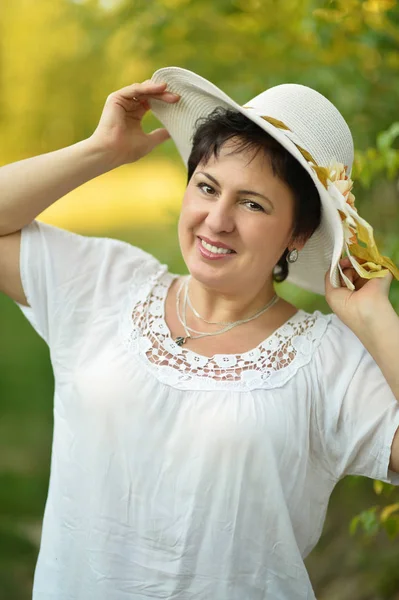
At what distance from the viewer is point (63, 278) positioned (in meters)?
1.68

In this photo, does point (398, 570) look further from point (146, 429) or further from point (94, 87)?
point (94, 87)

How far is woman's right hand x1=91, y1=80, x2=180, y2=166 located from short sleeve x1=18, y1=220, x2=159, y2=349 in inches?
8.7

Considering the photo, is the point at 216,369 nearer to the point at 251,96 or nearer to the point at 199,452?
the point at 199,452

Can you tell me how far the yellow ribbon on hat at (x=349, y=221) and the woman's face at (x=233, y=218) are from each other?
0.08 m

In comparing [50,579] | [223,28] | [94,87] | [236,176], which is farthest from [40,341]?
[236,176]

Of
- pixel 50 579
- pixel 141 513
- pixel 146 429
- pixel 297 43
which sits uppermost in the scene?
pixel 297 43

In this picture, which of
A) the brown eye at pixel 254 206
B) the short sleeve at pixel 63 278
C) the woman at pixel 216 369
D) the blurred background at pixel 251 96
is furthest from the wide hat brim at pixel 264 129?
the short sleeve at pixel 63 278

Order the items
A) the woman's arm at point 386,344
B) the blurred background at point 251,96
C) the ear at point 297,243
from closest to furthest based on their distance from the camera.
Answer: the woman's arm at point 386,344 < the ear at point 297,243 < the blurred background at point 251,96

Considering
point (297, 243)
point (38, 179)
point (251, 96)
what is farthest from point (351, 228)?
point (251, 96)

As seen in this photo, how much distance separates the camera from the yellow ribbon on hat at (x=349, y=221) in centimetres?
147

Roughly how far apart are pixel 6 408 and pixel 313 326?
301 centimetres

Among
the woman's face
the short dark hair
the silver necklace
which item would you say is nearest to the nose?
the woman's face

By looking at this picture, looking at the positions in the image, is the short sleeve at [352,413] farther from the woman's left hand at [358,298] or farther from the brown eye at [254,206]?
the brown eye at [254,206]

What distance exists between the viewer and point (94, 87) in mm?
5207
